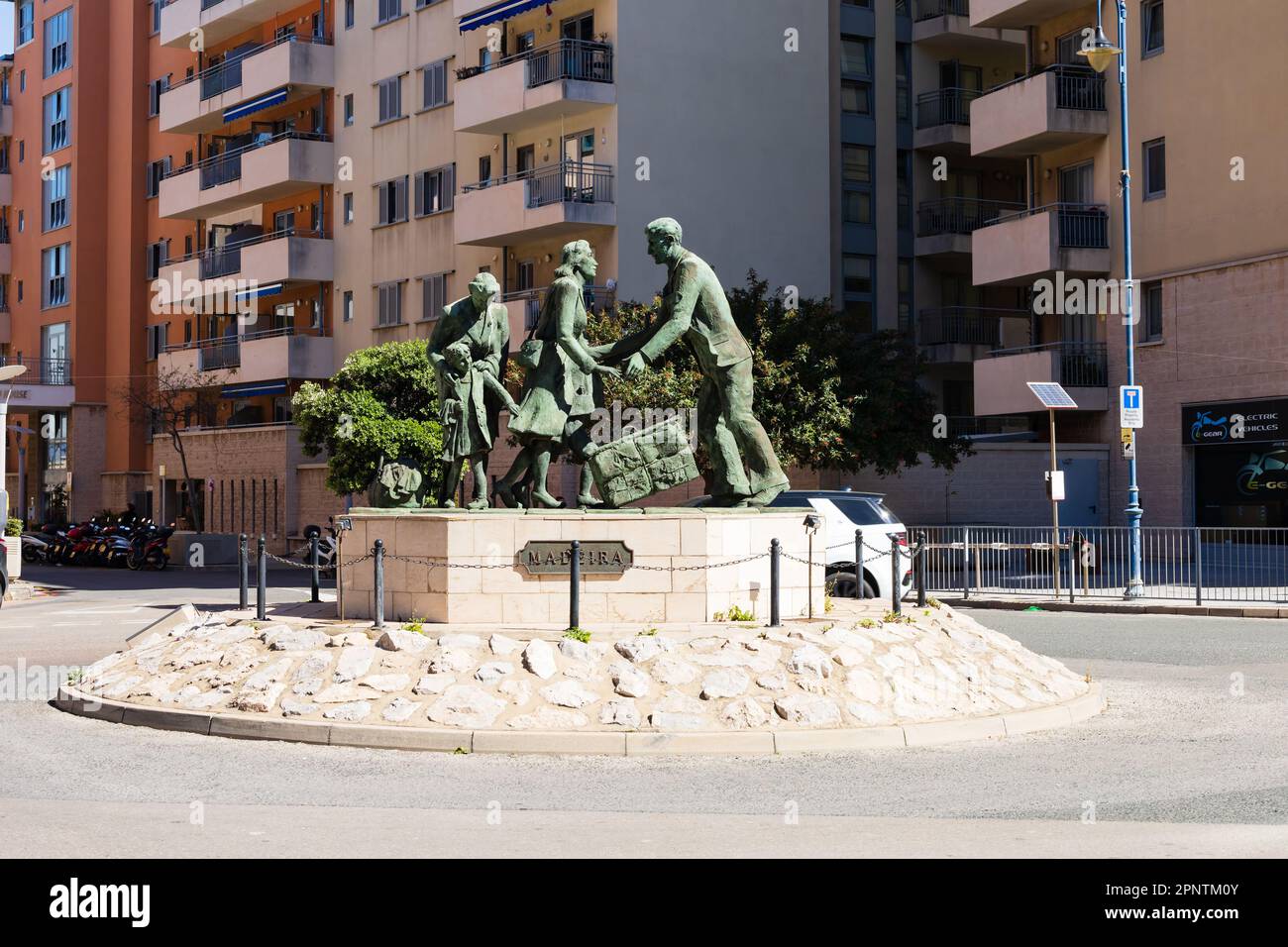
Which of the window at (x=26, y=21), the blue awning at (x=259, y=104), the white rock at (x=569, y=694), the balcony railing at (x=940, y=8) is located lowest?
the white rock at (x=569, y=694)

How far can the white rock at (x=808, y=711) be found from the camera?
12.1 metres

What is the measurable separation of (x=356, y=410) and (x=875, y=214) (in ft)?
53.5

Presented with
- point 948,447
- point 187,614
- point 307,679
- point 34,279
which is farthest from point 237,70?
point 307,679

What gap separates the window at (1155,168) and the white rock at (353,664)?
2634cm

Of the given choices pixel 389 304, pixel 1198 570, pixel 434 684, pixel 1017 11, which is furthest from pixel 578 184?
pixel 434 684

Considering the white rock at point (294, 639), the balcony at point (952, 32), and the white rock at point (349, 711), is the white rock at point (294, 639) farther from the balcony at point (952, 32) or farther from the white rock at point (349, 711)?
the balcony at point (952, 32)

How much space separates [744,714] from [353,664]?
313 cm

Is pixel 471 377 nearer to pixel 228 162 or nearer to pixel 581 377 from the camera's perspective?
pixel 581 377

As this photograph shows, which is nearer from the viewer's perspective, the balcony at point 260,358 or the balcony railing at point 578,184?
the balcony railing at point 578,184

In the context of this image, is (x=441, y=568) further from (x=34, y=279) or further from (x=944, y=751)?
(x=34, y=279)

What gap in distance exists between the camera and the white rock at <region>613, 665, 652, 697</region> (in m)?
12.3

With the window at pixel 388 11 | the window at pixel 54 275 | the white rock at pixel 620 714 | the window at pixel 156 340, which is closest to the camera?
the white rock at pixel 620 714

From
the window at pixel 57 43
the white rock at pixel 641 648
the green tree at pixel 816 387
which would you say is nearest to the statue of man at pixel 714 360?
the white rock at pixel 641 648

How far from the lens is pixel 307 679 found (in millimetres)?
12883
